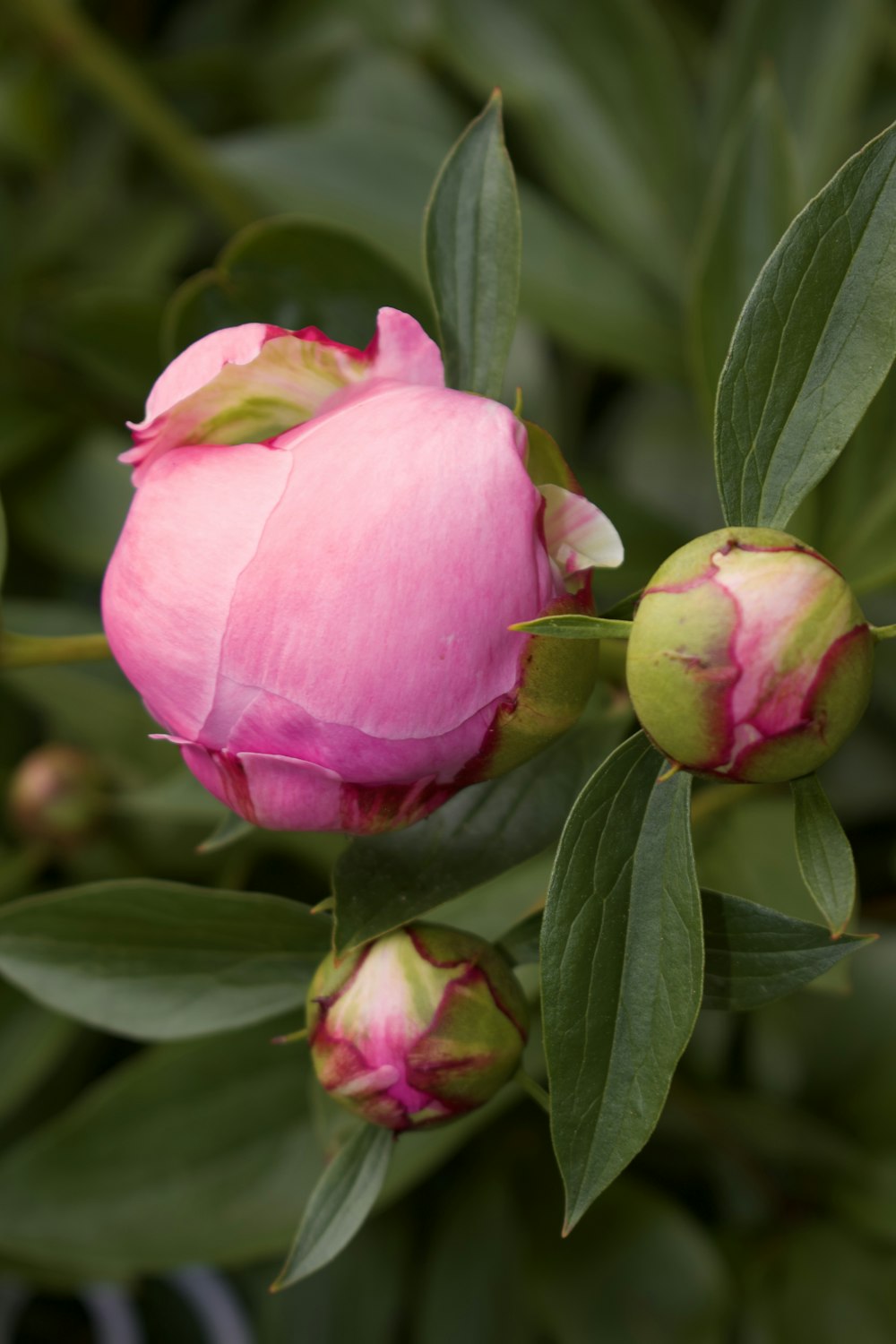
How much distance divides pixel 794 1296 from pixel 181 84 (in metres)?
0.91

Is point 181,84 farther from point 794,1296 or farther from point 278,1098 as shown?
point 794,1296

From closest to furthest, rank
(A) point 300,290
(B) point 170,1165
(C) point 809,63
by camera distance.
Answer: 1. (A) point 300,290
2. (B) point 170,1165
3. (C) point 809,63

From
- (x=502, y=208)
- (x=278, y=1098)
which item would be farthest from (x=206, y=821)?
(x=502, y=208)

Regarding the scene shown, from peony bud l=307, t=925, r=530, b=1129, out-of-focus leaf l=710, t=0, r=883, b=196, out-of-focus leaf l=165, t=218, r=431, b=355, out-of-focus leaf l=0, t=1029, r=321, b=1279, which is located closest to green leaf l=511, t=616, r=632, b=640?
peony bud l=307, t=925, r=530, b=1129

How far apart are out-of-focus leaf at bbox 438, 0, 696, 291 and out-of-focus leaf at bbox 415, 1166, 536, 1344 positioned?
2.00 feet

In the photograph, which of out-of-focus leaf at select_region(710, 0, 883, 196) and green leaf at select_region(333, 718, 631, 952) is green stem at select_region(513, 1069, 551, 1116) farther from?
out-of-focus leaf at select_region(710, 0, 883, 196)

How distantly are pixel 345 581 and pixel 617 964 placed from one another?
0.12 meters

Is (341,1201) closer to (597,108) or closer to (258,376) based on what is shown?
(258,376)

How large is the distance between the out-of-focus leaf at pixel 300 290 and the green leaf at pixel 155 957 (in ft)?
0.79

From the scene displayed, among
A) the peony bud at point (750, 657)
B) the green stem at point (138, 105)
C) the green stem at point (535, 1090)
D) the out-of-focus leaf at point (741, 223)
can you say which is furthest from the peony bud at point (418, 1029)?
the green stem at point (138, 105)

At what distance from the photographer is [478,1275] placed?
812 mm

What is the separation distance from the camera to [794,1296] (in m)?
0.76

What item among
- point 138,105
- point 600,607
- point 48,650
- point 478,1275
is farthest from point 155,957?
point 138,105

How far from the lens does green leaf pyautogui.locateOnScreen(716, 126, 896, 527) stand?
0.32m
